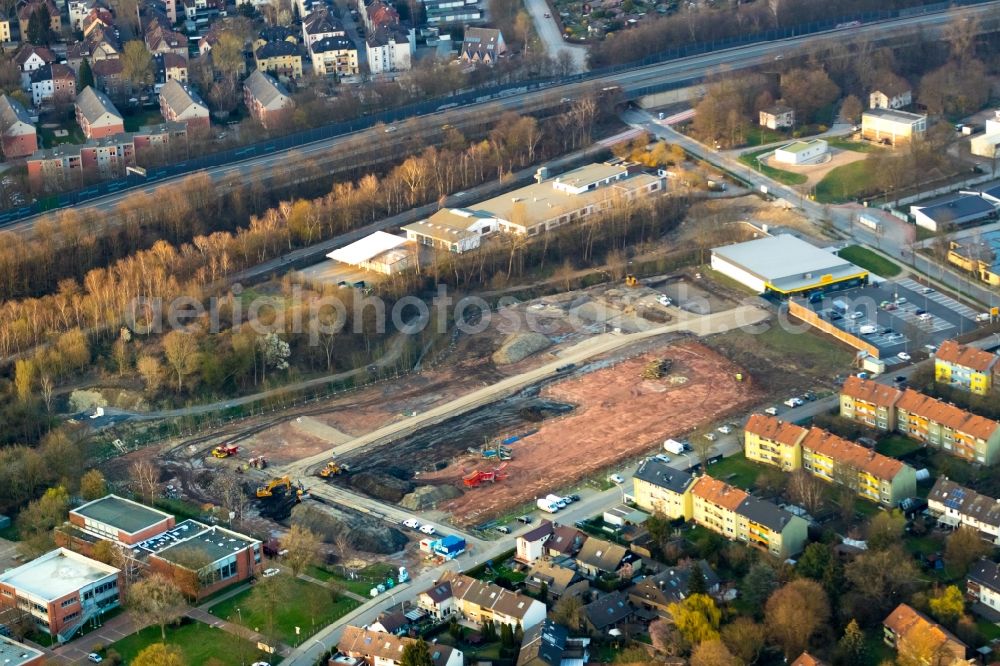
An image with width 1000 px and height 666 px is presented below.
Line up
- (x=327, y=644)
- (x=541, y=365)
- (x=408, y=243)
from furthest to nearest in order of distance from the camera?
1. (x=408, y=243)
2. (x=541, y=365)
3. (x=327, y=644)

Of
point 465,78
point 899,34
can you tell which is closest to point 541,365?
point 465,78

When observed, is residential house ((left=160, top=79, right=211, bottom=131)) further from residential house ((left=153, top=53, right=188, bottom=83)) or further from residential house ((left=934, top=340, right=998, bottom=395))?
residential house ((left=934, top=340, right=998, bottom=395))

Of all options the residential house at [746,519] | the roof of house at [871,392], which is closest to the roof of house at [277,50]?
the roof of house at [871,392]

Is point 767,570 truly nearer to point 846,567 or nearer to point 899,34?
point 846,567

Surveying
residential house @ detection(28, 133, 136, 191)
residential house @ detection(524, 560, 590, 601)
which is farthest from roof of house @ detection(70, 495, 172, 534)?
residential house @ detection(28, 133, 136, 191)

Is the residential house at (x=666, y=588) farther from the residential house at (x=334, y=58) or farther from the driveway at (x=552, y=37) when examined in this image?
the residential house at (x=334, y=58)

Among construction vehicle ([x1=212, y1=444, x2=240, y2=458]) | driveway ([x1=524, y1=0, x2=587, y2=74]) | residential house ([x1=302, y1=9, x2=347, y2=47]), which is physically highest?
residential house ([x1=302, y1=9, x2=347, y2=47])

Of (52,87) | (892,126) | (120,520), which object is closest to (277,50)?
(52,87)
